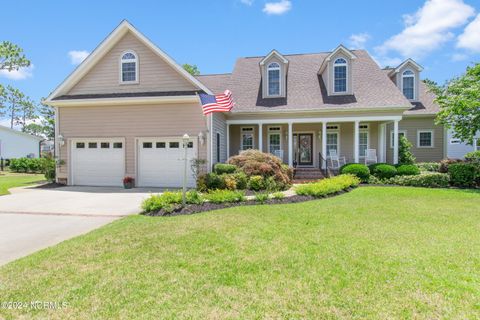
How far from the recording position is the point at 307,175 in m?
15.7

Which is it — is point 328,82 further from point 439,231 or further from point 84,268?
point 84,268

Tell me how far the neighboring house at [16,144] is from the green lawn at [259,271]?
3245 centimetres

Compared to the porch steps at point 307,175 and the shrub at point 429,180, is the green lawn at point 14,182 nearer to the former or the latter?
the porch steps at point 307,175

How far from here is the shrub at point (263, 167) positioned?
39.9 ft

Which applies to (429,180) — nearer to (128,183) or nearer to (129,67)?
(128,183)

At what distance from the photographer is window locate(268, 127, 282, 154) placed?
707 inches

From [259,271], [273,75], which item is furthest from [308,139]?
[259,271]

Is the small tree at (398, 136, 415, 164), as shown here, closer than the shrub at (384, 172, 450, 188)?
No

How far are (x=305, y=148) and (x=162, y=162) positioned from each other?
9.12 m

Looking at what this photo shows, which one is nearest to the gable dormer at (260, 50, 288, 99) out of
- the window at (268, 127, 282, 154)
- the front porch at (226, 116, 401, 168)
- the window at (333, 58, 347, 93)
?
the front porch at (226, 116, 401, 168)

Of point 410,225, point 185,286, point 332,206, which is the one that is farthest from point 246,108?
point 185,286

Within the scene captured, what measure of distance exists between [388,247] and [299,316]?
269 centimetres

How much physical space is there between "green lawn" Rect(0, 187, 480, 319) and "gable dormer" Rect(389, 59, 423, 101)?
575 inches

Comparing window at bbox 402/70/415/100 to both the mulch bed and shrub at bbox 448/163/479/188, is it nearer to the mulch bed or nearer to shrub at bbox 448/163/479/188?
shrub at bbox 448/163/479/188
